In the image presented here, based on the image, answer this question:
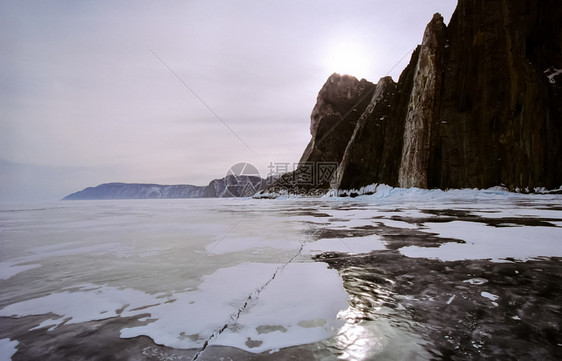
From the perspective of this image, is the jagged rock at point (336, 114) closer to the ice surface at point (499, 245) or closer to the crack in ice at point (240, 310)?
the ice surface at point (499, 245)

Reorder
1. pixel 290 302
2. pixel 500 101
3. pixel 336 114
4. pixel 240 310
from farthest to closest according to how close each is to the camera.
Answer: pixel 336 114, pixel 500 101, pixel 290 302, pixel 240 310

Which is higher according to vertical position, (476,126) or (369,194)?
(476,126)

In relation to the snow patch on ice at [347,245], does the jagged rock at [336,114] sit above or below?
above

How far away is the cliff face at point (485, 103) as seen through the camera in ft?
69.5

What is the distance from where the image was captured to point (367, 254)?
411cm

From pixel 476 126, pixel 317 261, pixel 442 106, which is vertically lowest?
pixel 317 261

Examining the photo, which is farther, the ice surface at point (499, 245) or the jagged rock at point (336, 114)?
the jagged rock at point (336, 114)

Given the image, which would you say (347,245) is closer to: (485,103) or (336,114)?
(485,103)

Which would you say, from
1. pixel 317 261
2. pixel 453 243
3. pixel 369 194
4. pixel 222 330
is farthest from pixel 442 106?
pixel 222 330

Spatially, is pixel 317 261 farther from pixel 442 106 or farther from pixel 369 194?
pixel 369 194

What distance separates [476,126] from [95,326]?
2989 cm

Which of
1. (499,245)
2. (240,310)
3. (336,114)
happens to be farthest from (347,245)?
(336,114)

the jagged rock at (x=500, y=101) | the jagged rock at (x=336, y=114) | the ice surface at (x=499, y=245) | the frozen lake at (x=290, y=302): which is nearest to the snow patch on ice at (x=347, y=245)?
the frozen lake at (x=290, y=302)

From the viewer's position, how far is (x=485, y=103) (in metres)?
23.9
